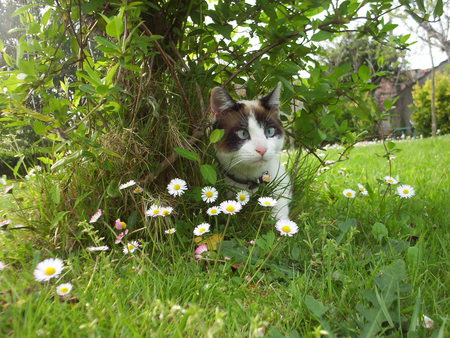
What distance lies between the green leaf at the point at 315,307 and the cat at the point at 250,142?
802 mm

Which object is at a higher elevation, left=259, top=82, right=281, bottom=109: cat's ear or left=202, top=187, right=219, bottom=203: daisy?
left=259, top=82, right=281, bottom=109: cat's ear

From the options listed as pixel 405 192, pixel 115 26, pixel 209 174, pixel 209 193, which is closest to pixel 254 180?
pixel 209 193

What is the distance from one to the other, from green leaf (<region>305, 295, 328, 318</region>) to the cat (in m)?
0.80

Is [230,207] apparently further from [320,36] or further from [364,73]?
[364,73]

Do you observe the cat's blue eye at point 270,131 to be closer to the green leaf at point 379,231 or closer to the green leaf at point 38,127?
the green leaf at point 379,231

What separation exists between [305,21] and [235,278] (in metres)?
1.23

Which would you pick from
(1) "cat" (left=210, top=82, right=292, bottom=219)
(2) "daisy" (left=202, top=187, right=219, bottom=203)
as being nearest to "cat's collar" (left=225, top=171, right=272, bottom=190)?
(1) "cat" (left=210, top=82, right=292, bottom=219)

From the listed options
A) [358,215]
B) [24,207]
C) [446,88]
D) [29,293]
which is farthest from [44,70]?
[446,88]

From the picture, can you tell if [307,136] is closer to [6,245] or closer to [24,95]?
[24,95]

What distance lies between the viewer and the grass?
0.93 m

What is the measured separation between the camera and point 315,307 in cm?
103

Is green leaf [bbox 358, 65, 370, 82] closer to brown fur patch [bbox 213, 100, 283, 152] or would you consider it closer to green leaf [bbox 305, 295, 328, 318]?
brown fur patch [bbox 213, 100, 283, 152]

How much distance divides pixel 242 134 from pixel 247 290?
3.26ft

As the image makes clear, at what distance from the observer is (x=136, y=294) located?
1147 mm
